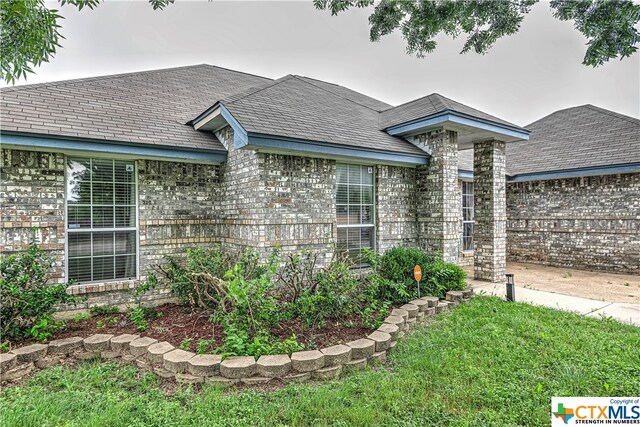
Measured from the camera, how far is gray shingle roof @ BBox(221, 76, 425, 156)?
624 cm

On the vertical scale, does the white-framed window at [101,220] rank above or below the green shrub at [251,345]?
above

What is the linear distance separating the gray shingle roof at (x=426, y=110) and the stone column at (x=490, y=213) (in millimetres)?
884

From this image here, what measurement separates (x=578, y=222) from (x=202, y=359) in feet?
39.6

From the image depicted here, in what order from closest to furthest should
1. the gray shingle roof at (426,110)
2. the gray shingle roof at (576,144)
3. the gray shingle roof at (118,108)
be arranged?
the gray shingle roof at (118,108) < the gray shingle roof at (426,110) < the gray shingle roof at (576,144)

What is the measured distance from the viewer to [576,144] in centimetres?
1153

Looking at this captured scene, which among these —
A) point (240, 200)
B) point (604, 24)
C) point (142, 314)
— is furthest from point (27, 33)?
point (604, 24)

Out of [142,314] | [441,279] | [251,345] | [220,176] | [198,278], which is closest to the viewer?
[251,345]

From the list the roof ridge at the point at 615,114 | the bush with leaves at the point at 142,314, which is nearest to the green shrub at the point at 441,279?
the bush with leaves at the point at 142,314

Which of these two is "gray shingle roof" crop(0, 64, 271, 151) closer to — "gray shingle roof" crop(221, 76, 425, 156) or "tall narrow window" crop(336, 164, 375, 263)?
"gray shingle roof" crop(221, 76, 425, 156)

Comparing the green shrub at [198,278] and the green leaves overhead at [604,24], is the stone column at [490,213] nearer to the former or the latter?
the green leaves overhead at [604,24]

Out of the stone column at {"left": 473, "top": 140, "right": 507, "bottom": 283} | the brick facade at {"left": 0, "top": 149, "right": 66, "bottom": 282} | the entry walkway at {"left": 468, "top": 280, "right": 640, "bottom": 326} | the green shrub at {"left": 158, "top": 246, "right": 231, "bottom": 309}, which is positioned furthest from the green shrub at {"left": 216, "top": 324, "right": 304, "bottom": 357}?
the stone column at {"left": 473, "top": 140, "right": 507, "bottom": 283}

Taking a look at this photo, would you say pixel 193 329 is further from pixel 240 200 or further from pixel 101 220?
pixel 101 220

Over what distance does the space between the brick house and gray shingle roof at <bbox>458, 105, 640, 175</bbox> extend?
139 inches

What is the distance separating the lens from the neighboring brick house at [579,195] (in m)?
9.60
